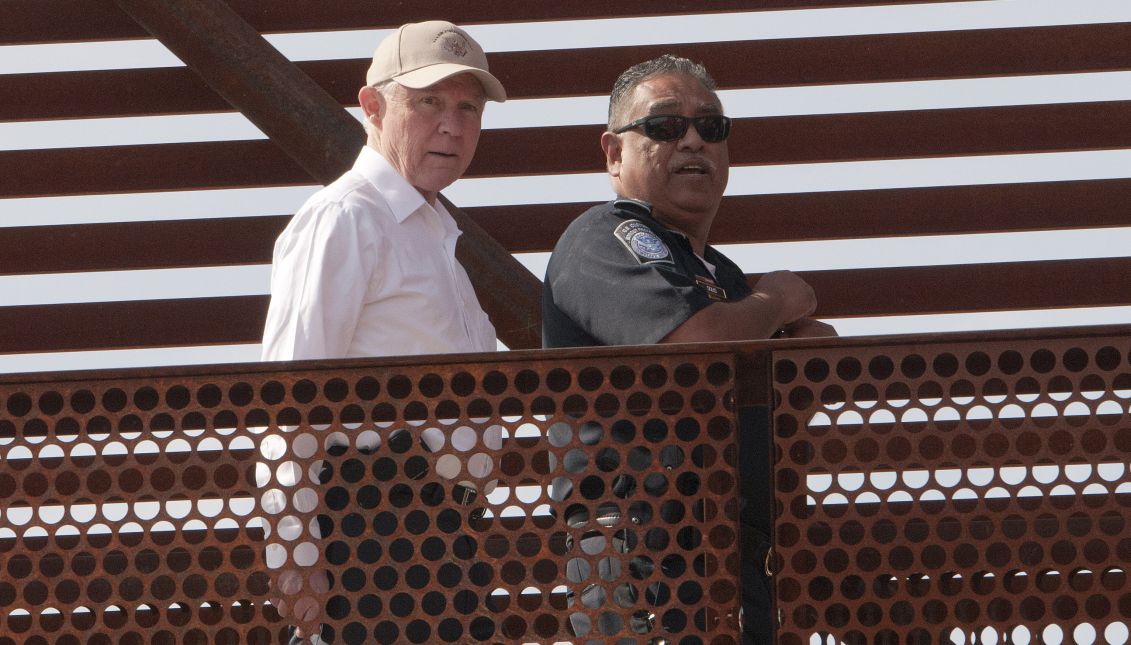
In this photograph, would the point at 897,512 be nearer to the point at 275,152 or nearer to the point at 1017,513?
the point at 1017,513

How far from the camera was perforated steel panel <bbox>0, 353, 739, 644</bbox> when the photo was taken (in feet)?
9.41

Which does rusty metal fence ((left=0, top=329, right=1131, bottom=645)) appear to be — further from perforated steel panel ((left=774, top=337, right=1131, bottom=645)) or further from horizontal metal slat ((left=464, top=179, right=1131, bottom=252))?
horizontal metal slat ((left=464, top=179, right=1131, bottom=252))

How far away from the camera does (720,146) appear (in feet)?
12.4

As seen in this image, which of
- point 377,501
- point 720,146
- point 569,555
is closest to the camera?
point 569,555

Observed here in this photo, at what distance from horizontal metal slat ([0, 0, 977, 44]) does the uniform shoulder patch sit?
6.03 ft

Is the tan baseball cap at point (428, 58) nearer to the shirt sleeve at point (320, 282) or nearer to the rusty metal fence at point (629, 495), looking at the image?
the shirt sleeve at point (320, 282)

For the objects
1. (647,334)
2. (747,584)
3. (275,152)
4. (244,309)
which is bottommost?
(747,584)

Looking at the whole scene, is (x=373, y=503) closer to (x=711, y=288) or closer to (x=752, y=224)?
(x=711, y=288)

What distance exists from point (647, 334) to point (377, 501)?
0.60m

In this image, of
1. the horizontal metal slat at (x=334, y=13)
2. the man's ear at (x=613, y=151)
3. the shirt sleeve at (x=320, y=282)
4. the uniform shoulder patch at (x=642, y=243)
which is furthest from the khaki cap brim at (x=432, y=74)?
the horizontal metal slat at (x=334, y=13)

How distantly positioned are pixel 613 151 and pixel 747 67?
4.86 feet

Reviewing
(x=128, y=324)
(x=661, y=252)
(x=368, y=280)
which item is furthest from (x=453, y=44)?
(x=128, y=324)

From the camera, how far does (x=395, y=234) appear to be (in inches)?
136

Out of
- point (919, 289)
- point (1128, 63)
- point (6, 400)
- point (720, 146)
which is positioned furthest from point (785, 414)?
point (1128, 63)
